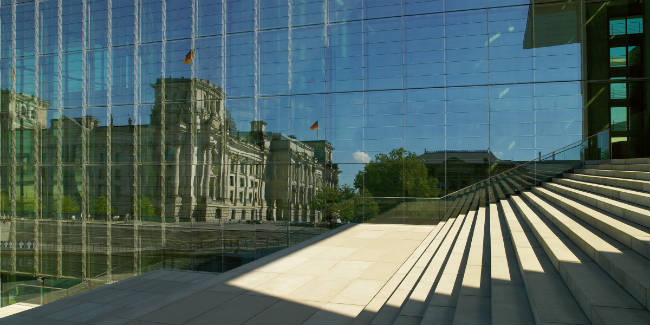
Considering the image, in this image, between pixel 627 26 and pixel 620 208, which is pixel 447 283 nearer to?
pixel 620 208

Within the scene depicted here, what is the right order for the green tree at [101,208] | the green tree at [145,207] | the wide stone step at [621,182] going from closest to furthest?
1. the wide stone step at [621,182]
2. the green tree at [145,207]
3. the green tree at [101,208]

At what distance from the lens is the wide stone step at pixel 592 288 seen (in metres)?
3.11

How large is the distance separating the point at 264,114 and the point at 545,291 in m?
16.1

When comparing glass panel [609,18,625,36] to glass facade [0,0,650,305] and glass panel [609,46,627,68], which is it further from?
glass panel [609,46,627,68]

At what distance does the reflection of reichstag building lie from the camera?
1897 cm

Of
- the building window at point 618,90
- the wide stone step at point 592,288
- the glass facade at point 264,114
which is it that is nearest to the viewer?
the wide stone step at point 592,288

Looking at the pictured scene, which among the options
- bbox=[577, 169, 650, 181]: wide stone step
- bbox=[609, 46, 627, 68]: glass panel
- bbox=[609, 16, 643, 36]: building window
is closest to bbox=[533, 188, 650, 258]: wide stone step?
bbox=[577, 169, 650, 181]: wide stone step

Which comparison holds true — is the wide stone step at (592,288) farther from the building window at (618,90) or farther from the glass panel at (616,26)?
the glass panel at (616,26)

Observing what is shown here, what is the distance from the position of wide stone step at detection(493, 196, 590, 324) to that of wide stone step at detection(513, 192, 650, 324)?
71mm

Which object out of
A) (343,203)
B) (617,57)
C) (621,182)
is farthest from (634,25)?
(343,203)

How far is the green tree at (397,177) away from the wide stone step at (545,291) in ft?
35.2

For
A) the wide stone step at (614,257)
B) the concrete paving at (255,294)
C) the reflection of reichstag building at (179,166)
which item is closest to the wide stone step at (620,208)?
the wide stone step at (614,257)

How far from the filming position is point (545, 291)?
165 inches

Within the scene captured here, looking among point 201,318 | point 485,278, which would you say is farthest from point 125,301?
point 485,278
